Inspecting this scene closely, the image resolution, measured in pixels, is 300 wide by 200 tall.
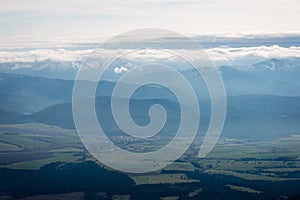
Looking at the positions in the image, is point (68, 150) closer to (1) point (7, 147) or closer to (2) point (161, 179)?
(1) point (7, 147)

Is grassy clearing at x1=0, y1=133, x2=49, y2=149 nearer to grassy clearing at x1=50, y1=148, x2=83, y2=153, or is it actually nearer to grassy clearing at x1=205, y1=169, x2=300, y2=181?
grassy clearing at x1=50, y1=148, x2=83, y2=153

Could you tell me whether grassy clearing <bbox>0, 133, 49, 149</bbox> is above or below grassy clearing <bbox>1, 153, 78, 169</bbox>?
above

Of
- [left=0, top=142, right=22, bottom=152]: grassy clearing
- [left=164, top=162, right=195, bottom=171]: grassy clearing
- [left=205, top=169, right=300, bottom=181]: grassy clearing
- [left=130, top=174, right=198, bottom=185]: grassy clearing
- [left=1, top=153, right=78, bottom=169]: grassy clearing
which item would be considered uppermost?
[left=0, top=142, right=22, bottom=152]: grassy clearing

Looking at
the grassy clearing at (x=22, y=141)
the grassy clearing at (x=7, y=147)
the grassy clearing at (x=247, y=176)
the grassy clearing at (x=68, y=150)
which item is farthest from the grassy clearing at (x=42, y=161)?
the grassy clearing at (x=247, y=176)

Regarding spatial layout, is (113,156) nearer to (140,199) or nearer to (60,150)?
(60,150)

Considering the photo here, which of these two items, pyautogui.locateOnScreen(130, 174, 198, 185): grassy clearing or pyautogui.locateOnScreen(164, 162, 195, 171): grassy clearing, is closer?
pyautogui.locateOnScreen(130, 174, 198, 185): grassy clearing

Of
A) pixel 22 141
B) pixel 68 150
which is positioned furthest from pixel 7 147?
pixel 68 150

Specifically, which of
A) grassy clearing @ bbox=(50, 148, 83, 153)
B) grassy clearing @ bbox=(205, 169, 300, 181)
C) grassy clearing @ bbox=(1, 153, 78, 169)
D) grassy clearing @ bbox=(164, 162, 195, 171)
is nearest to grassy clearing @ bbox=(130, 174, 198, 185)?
grassy clearing @ bbox=(164, 162, 195, 171)

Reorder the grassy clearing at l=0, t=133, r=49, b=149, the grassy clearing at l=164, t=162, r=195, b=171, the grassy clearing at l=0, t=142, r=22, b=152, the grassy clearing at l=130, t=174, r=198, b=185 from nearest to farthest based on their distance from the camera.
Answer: the grassy clearing at l=130, t=174, r=198, b=185
the grassy clearing at l=164, t=162, r=195, b=171
the grassy clearing at l=0, t=142, r=22, b=152
the grassy clearing at l=0, t=133, r=49, b=149

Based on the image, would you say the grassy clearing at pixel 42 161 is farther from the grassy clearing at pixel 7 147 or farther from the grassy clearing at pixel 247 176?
the grassy clearing at pixel 247 176
